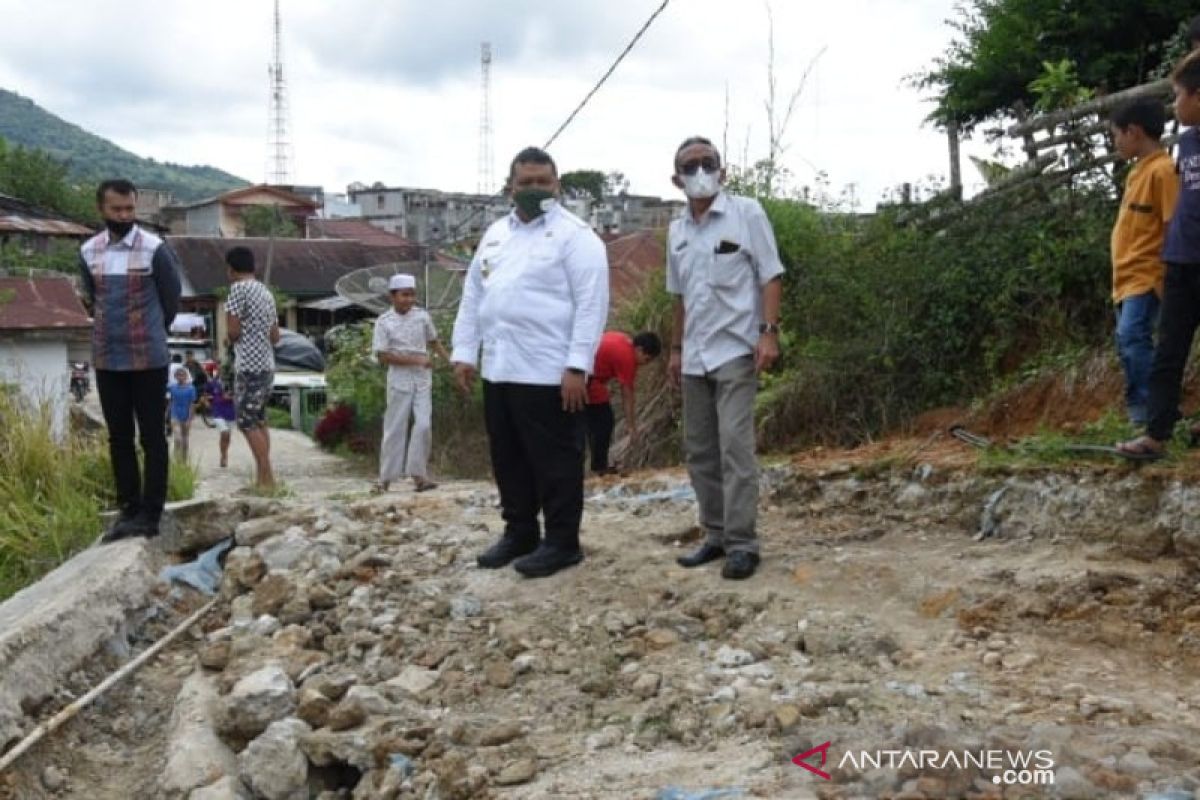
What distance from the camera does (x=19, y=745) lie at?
4016mm

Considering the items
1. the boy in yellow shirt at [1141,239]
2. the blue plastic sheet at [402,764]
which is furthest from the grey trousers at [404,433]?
the blue plastic sheet at [402,764]

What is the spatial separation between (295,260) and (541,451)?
38143 mm

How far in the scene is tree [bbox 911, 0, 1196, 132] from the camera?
11.3 meters

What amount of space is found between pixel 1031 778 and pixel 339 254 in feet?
136

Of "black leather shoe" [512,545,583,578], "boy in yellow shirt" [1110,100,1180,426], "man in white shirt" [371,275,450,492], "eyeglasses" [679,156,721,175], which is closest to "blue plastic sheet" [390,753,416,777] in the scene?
"black leather shoe" [512,545,583,578]

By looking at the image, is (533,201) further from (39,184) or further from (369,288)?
(39,184)

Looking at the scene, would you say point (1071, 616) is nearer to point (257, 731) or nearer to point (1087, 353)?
point (257, 731)

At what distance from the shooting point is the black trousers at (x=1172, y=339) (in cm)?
422

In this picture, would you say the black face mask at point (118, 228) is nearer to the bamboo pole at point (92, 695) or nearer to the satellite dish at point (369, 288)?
the bamboo pole at point (92, 695)

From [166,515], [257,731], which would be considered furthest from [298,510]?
[257,731]

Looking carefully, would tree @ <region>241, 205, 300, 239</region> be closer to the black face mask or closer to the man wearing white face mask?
the black face mask

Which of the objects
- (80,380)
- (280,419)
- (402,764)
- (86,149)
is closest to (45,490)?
(402,764)

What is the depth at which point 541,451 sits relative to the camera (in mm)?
4605

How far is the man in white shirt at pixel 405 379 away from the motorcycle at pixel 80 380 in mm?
14084
